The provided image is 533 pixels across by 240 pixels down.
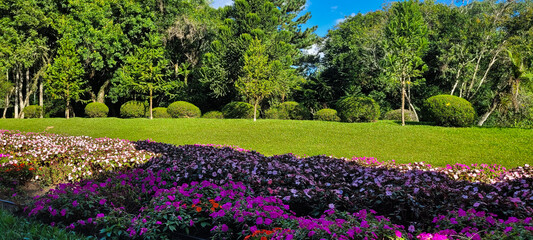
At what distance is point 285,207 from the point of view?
10.3ft

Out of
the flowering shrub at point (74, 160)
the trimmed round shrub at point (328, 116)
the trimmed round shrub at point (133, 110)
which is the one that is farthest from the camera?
the trimmed round shrub at point (133, 110)

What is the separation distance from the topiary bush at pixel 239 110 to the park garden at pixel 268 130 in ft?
0.30

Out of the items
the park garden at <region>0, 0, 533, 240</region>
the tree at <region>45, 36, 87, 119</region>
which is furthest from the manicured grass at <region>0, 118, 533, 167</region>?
the tree at <region>45, 36, 87, 119</region>

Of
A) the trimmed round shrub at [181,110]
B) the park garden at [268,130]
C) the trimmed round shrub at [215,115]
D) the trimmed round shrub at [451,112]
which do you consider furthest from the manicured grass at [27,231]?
the trimmed round shrub at [215,115]

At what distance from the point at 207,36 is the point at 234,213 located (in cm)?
2234

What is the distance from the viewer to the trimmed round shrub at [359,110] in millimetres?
14922

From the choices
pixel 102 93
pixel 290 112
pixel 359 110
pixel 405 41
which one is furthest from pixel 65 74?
pixel 405 41

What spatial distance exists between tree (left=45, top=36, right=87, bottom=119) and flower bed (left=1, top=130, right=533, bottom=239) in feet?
63.9

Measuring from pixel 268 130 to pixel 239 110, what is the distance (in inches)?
229

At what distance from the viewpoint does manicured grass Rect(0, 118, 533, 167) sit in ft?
30.4

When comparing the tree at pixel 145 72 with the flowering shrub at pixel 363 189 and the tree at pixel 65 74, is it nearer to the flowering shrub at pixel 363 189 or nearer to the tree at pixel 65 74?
the tree at pixel 65 74

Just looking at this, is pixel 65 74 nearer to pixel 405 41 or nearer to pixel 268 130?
pixel 268 130

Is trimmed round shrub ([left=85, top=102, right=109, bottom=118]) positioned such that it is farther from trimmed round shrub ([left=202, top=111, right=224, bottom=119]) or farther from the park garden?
trimmed round shrub ([left=202, top=111, right=224, bottom=119])

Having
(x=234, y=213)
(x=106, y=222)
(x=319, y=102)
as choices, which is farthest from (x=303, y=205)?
(x=319, y=102)
